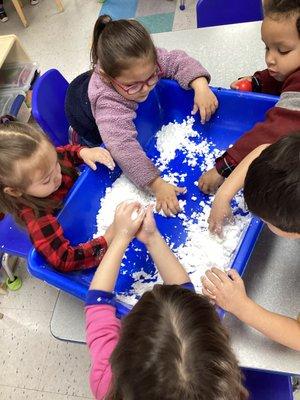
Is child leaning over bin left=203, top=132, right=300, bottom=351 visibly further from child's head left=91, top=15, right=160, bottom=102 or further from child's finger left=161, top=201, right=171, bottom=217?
child's head left=91, top=15, right=160, bottom=102

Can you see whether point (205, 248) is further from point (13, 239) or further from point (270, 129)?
point (13, 239)

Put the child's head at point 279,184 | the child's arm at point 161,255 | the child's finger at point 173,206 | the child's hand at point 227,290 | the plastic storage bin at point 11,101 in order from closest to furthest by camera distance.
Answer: the child's head at point 279,184 → the child's hand at point 227,290 → the child's arm at point 161,255 → the child's finger at point 173,206 → the plastic storage bin at point 11,101

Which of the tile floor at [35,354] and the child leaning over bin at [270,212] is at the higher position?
the child leaning over bin at [270,212]

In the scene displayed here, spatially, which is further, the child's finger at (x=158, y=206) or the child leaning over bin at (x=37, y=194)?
the child's finger at (x=158, y=206)

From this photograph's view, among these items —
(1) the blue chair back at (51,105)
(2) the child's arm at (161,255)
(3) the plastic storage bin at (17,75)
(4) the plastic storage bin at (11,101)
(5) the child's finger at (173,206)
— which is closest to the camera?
(2) the child's arm at (161,255)

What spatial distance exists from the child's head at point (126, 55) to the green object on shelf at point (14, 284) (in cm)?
84

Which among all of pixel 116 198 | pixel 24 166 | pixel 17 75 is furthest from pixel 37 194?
pixel 17 75

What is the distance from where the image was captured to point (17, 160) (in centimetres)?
87

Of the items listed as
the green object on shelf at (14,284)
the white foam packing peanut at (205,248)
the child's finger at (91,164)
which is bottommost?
the green object on shelf at (14,284)

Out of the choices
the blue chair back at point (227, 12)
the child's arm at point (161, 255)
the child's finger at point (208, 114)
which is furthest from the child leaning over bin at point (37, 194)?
the blue chair back at point (227, 12)

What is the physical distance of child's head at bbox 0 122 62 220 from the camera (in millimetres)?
865

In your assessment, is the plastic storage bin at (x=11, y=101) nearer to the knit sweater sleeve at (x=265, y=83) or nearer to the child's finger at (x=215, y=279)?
the knit sweater sleeve at (x=265, y=83)

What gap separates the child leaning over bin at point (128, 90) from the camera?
94 centimetres

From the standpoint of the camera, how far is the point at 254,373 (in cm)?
87
